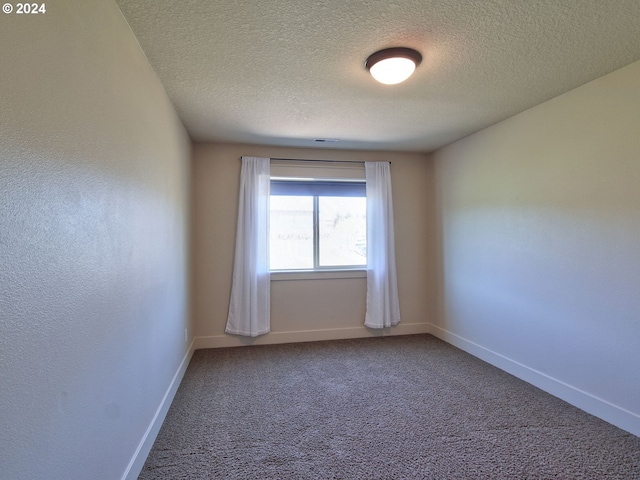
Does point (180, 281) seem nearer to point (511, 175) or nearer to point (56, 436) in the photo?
point (56, 436)

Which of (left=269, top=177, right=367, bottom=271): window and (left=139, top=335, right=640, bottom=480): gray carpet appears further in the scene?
(left=269, top=177, right=367, bottom=271): window

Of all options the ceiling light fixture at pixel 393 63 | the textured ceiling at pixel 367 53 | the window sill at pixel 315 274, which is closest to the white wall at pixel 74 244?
the textured ceiling at pixel 367 53

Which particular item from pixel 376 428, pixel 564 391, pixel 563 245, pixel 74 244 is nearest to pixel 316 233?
pixel 376 428

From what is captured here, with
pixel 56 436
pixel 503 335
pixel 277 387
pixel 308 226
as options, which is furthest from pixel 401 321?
pixel 56 436

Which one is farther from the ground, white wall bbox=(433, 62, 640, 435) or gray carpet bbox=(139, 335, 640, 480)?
white wall bbox=(433, 62, 640, 435)

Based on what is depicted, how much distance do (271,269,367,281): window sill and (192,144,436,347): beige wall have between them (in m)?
0.06

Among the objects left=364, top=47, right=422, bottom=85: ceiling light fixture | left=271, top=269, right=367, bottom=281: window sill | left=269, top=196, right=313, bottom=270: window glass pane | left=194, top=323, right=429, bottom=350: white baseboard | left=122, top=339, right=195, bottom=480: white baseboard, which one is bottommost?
left=122, top=339, right=195, bottom=480: white baseboard

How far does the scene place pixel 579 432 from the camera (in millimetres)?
2088

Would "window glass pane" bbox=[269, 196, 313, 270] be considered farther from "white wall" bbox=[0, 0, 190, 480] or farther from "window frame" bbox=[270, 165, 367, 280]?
"white wall" bbox=[0, 0, 190, 480]

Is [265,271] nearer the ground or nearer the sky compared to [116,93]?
nearer the ground

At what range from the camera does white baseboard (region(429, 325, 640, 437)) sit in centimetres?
210

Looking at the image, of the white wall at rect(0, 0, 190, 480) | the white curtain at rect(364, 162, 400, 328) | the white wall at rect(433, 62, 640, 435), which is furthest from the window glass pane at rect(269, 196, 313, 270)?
the white wall at rect(0, 0, 190, 480)

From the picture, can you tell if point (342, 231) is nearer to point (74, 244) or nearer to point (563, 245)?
point (563, 245)

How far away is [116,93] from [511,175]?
3.19 meters
